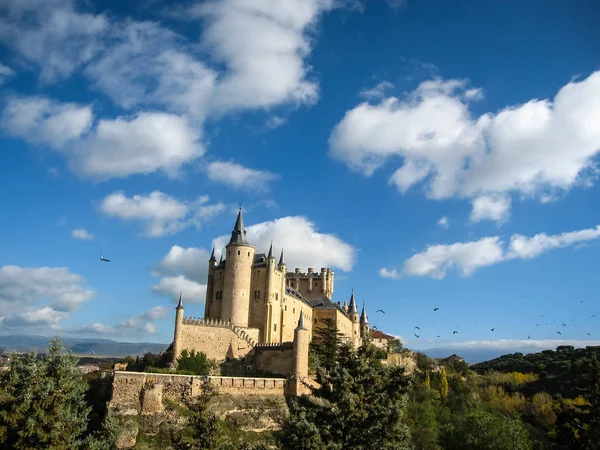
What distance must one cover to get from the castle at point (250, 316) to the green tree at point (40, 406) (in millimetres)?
22346

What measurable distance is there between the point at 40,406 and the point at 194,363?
23986mm

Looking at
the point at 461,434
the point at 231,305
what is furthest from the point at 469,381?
the point at 231,305

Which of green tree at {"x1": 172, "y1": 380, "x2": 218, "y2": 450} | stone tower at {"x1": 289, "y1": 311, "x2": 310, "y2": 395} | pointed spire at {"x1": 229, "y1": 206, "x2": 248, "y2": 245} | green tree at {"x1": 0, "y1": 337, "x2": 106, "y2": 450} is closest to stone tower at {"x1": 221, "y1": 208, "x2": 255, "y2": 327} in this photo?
pointed spire at {"x1": 229, "y1": 206, "x2": 248, "y2": 245}

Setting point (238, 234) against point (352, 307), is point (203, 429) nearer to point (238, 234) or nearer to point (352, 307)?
point (238, 234)

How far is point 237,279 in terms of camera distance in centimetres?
6012

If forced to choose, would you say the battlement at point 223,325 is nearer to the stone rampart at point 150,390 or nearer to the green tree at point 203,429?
the stone rampart at point 150,390

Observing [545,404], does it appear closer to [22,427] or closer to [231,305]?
[231,305]

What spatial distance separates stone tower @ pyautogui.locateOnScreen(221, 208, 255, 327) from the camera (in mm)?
59125

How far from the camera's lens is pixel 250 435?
42719 mm

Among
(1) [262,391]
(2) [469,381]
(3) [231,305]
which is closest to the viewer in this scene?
(1) [262,391]

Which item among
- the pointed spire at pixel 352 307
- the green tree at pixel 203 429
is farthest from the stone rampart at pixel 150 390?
the pointed spire at pixel 352 307

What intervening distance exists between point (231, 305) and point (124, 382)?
61.5 feet

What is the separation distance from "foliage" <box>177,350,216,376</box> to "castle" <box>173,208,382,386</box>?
65 centimetres

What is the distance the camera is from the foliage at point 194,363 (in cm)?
5006
